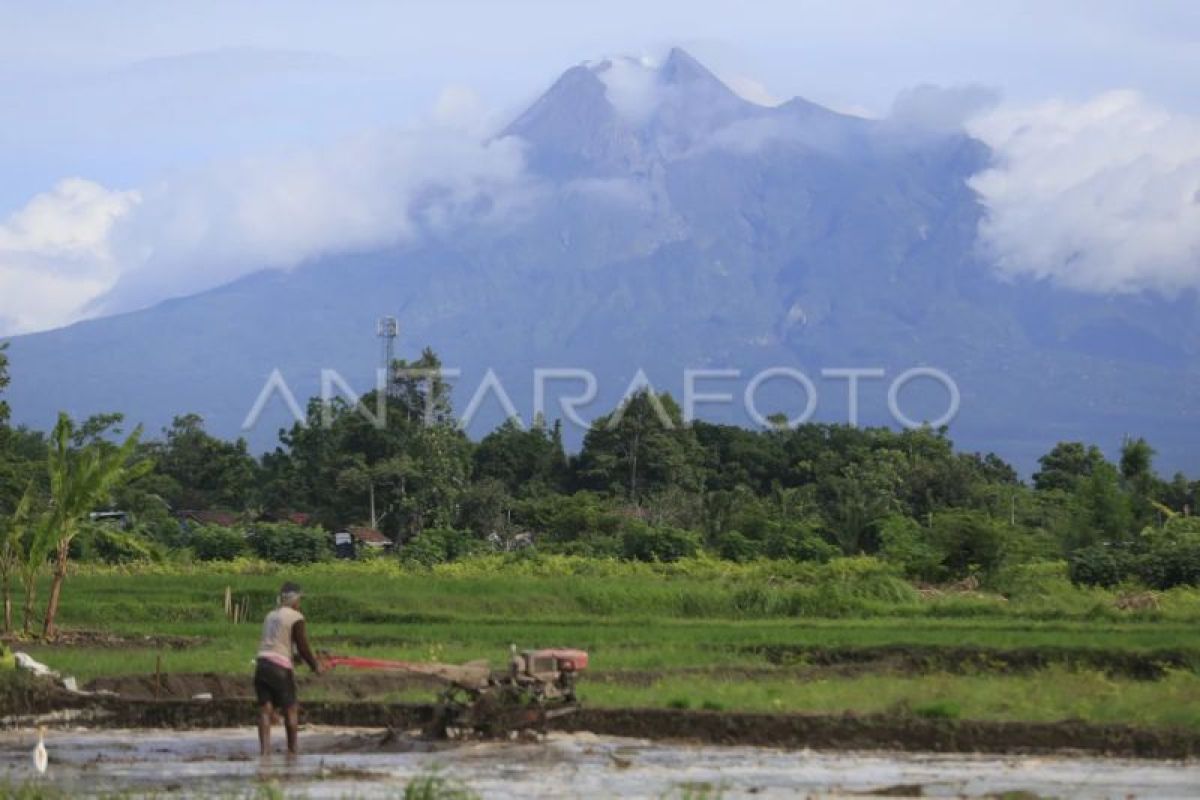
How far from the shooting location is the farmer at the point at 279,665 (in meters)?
16.5

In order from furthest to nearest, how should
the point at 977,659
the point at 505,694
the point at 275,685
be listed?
the point at 977,659, the point at 505,694, the point at 275,685

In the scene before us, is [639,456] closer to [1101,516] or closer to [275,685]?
[1101,516]

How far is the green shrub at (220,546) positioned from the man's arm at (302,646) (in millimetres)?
31316

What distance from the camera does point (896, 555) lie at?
138ft

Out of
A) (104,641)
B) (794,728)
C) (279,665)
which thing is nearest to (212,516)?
(104,641)

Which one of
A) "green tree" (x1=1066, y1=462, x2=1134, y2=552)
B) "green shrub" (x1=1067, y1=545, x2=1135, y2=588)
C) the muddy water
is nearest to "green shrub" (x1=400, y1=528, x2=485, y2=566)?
"green tree" (x1=1066, y1=462, x2=1134, y2=552)

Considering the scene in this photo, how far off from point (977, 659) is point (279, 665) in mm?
11026

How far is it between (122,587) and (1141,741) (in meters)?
24.7

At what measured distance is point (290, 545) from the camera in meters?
46.8

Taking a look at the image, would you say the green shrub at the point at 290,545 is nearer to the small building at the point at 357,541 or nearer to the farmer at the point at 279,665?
the small building at the point at 357,541

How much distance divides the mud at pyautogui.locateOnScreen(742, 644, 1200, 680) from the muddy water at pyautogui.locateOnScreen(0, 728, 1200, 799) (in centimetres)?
726

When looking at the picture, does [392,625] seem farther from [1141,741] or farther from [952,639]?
[1141,741]

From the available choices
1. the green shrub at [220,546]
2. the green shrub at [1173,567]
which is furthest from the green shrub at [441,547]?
the green shrub at [1173,567]

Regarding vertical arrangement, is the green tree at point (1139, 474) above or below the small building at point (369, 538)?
above
